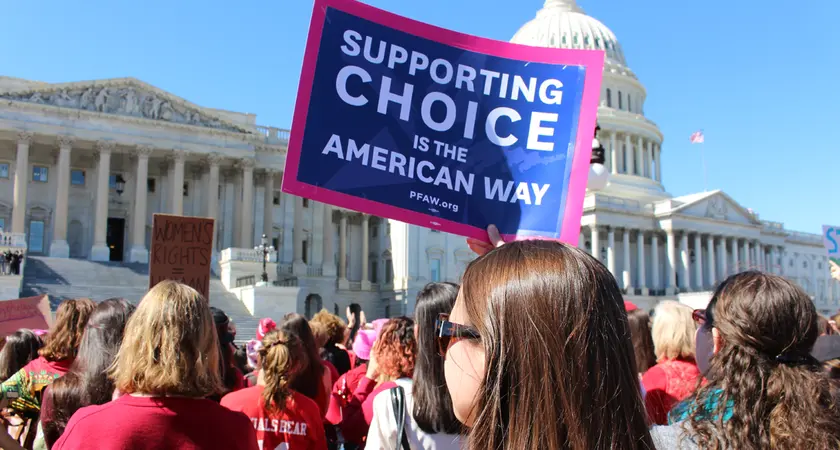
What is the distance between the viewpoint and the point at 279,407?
15.1 ft

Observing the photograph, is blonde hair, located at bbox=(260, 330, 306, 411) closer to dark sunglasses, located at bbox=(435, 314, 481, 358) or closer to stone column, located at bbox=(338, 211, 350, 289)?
dark sunglasses, located at bbox=(435, 314, 481, 358)

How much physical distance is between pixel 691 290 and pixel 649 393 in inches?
2765

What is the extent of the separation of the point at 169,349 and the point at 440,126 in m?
1.87

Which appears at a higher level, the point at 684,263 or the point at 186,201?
the point at 186,201

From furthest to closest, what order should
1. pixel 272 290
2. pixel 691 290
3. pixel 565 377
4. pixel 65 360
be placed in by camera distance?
pixel 691 290
pixel 272 290
pixel 65 360
pixel 565 377

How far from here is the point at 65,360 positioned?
16.1 feet

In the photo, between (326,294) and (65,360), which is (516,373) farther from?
(326,294)

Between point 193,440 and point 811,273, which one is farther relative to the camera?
point 811,273

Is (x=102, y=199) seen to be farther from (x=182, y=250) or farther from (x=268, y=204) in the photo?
(x=182, y=250)

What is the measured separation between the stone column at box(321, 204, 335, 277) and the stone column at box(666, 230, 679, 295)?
34.7 metres

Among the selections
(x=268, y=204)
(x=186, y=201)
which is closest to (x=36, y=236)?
(x=186, y=201)

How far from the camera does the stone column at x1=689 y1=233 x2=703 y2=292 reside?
70.2m

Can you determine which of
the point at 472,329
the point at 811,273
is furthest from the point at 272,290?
the point at 811,273

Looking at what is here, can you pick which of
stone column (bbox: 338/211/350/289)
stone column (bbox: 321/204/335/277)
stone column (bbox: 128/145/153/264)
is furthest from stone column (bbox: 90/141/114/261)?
stone column (bbox: 338/211/350/289)
